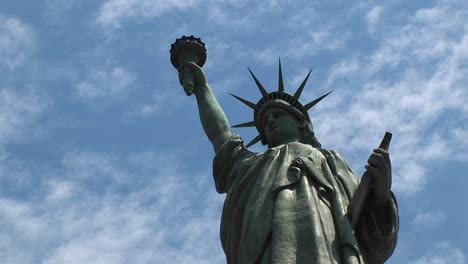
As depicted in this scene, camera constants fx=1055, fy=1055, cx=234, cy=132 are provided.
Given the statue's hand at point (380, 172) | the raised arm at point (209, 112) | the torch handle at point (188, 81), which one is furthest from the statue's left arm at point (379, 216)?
the torch handle at point (188, 81)

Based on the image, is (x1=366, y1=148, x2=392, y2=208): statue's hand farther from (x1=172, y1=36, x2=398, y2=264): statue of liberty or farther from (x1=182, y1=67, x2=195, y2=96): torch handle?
(x1=182, y1=67, x2=195, y2=96): torch handle

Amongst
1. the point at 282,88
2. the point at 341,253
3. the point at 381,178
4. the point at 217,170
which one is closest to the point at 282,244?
the point at 341,253

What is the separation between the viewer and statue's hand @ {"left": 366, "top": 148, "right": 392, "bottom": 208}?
37.7 ft

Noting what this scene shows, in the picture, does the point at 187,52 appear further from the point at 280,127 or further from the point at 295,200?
the point at 295,200

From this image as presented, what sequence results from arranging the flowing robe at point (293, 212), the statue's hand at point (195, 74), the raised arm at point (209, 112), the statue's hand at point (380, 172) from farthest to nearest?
the statue's hand at point (195, 74) < the raised arm at point (209, 112) < the statue's hand at point (380, 172) < the flowing robe at point (293, 212)

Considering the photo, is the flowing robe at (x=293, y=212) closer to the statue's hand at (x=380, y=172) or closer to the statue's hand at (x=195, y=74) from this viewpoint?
the statue's hand at (x=380, y=172)

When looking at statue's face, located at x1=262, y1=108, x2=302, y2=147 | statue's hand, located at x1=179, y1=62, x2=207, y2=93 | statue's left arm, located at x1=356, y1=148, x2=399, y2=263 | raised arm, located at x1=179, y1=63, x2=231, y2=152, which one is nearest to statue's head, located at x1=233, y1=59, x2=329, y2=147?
statue's face, located at x1=262, y1=108, x2=302, y2=147

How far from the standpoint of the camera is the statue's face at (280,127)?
13328 millimetres

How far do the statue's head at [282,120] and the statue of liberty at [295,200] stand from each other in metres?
0.01

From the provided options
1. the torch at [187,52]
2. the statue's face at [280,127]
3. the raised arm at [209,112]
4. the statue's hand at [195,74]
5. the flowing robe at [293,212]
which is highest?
the torch at [187,52]

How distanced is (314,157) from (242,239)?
1.57 m

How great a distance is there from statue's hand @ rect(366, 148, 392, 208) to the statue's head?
1.85 m

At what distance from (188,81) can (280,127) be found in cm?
166

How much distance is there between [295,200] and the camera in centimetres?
1145
